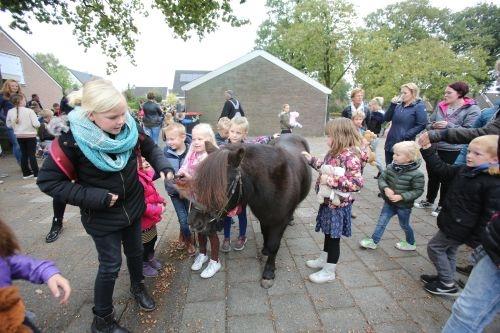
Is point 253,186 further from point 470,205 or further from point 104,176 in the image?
point 470,205

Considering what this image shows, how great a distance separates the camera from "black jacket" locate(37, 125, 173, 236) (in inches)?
67.7

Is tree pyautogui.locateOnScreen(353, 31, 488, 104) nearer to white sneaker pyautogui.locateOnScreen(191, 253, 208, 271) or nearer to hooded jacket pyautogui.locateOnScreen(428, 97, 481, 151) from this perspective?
hooded jacket pyautogui.locateOnScreen(428, 97, 481, 151)

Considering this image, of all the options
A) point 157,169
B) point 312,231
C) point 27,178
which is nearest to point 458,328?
point 312,231

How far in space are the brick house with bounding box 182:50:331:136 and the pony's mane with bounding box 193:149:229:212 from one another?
16.6 m

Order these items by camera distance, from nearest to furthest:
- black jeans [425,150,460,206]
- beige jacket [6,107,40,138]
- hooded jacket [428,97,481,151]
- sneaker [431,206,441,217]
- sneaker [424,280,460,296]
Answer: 1. sneaker [424,280,460,296]
2. hooded jacket [428,97,481,151]
3. black jeans [425,150,460,206]
4. sneaker [431,206,441,217]
5. beige jacket [6,107,40,138]

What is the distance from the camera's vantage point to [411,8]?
115ft

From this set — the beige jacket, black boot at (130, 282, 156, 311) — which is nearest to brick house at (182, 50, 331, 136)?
the beige jacket

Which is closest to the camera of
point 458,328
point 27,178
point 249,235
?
point 458,328

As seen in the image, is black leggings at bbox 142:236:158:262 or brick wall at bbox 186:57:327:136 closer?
black leggings at bbox 142:236:158:262

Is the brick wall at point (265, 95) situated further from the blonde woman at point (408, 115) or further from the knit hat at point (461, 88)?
the knit hat at point (461, 88)

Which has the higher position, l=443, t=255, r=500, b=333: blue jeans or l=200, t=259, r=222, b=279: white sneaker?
l=443, t=255, r=500, b=333: blue jeans

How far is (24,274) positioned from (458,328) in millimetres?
2803

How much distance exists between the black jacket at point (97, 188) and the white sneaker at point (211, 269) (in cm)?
110

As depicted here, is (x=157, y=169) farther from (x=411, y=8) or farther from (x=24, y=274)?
(x=411, y=8)
